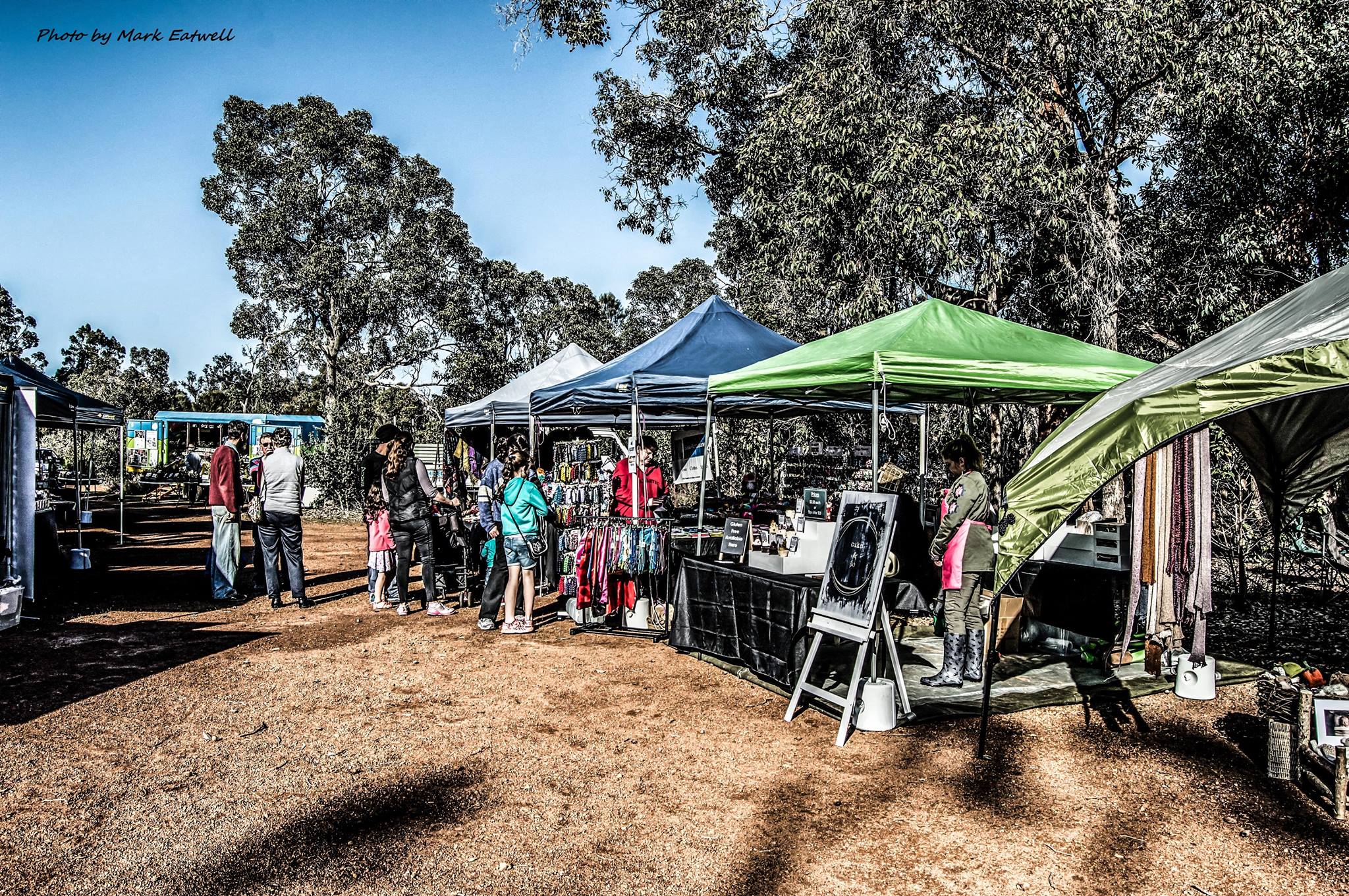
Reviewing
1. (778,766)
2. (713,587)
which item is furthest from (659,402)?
(778,766)

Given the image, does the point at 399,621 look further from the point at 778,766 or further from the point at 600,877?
the point at 600,877

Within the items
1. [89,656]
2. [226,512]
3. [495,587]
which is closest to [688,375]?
[495,587]

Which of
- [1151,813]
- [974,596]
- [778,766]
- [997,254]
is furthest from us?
[997,254]

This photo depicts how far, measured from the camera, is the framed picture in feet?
12.7

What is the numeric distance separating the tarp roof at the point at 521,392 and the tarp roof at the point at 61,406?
17.5ft

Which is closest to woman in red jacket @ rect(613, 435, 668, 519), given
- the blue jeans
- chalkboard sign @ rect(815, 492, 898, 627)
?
chalkboard sign @ rect(815, 492, 898, 627)

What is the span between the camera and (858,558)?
5203mm

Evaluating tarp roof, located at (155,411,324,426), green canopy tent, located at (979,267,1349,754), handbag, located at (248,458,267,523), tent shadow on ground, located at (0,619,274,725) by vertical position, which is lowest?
tent shadow on ground, located at (0,619,274,725)

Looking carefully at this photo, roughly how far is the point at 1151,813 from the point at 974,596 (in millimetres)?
2041

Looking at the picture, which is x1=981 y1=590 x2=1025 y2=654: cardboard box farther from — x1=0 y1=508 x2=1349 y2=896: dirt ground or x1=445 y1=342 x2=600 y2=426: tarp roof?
x1=445 y1=342 x2=600 y2=426: tarp roof

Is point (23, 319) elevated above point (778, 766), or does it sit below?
above

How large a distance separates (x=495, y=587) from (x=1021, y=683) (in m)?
4.51

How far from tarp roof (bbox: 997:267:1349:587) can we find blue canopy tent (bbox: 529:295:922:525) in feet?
11.7

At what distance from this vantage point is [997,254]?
39.1 ft
